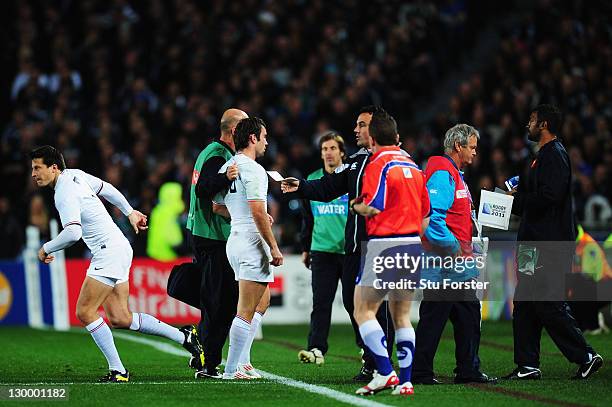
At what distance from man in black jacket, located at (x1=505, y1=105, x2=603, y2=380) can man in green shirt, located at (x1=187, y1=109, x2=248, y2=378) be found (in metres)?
2.50

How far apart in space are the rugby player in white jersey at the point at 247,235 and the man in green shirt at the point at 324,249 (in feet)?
7.25

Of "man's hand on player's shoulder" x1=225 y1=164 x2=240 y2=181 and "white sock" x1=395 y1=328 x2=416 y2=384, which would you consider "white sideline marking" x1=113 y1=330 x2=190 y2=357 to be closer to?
"man's hand on player's shoulder" x1=225 y1=164 x2=240 y2=181

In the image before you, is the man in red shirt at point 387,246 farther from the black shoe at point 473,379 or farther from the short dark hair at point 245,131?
the short dark hair at point 245,131

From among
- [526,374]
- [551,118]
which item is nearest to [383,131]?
[551,118]

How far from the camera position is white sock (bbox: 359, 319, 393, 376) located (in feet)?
27.5

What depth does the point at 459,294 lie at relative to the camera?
961cm

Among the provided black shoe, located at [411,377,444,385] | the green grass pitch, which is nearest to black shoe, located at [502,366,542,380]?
the green grass pitch

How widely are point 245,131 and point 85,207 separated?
157 cm

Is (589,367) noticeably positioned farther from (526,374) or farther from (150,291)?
(150,291)

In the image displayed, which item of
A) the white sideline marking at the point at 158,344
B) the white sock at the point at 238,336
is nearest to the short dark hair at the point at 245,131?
the white sock at the point at 238,336

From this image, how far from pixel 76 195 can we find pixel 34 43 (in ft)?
48.0

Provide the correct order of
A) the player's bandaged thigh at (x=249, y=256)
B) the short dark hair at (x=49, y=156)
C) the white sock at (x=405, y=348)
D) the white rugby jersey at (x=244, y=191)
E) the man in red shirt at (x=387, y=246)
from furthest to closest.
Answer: the short dark hair at (x=49, y=156)
the player's bandaged thigh at (x=249, y=256)
the white rugby jersey at (x=244, y=191)
the white sock at (x=405, y=348)
the man in red shirt at (x=387, y=246)

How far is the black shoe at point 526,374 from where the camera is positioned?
9805 mm

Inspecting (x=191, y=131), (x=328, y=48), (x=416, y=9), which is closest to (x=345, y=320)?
(x=191, y=131)
